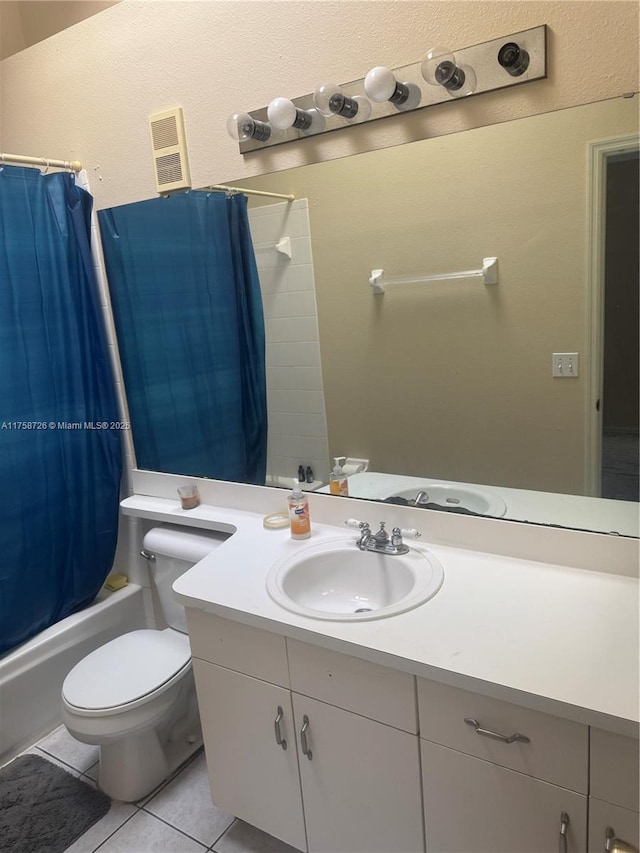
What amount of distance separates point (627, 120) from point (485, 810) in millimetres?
1452

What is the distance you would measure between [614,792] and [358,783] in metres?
0.55

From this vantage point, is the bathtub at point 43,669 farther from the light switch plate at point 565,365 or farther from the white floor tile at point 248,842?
the light switch plate at point 565,365

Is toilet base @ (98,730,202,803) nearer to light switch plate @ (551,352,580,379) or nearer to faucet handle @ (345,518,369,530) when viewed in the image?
faucet handle @ (345,518,369,530)

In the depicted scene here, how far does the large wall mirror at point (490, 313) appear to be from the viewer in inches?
49.7

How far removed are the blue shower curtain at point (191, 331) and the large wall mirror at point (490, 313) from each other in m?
0.22

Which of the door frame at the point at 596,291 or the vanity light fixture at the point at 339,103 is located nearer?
the door frame at the point at 596,291

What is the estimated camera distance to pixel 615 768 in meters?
0.98

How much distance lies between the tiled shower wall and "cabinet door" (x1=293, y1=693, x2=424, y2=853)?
0.73 metres

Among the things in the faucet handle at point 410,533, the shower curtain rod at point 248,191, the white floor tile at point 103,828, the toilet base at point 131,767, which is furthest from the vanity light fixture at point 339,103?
the white floor tile at point 103,828

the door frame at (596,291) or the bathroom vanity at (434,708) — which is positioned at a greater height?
the door frame at (596,291)

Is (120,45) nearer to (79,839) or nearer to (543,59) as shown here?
(543,59)

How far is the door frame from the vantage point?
1.23 meters

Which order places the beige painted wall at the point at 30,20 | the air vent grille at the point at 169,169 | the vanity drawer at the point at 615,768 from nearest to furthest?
the vanity drawer at the point at 615,768 → the air vent grille at the point at 169,169 → the beige painted wall at the point at 30,20

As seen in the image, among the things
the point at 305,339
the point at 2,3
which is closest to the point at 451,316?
the point at 305,339
